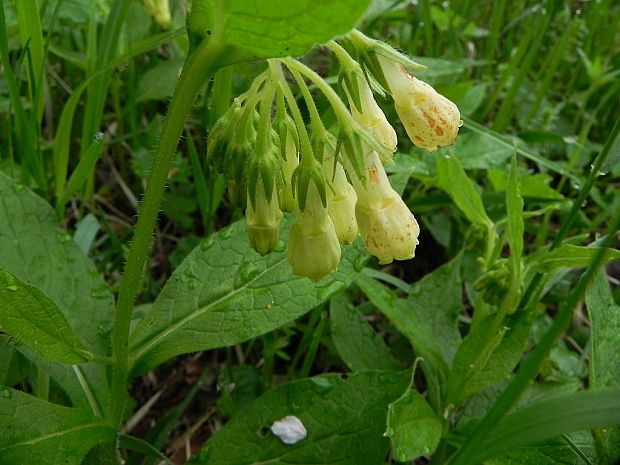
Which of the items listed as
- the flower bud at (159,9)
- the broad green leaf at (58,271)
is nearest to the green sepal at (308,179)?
the broad green leaf at (58,271)

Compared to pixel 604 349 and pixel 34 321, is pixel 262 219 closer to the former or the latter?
pixel 34 321

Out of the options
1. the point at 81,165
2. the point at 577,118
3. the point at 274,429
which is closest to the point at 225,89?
the point at 81,165

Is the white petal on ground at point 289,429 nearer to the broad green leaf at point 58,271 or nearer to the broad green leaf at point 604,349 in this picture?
the broad green leaf at point 58,271

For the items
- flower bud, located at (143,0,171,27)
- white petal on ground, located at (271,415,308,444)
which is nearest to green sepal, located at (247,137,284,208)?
white petal on ground, located at (271,415,308,444)

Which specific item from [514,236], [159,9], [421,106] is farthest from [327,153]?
[159,9]

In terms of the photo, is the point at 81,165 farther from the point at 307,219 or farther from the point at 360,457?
the point at 360,457

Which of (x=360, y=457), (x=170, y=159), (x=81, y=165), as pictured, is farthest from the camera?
(x=81, y=165)

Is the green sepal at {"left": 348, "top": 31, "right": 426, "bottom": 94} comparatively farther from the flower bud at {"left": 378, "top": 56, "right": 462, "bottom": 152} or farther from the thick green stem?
the thick green stem
